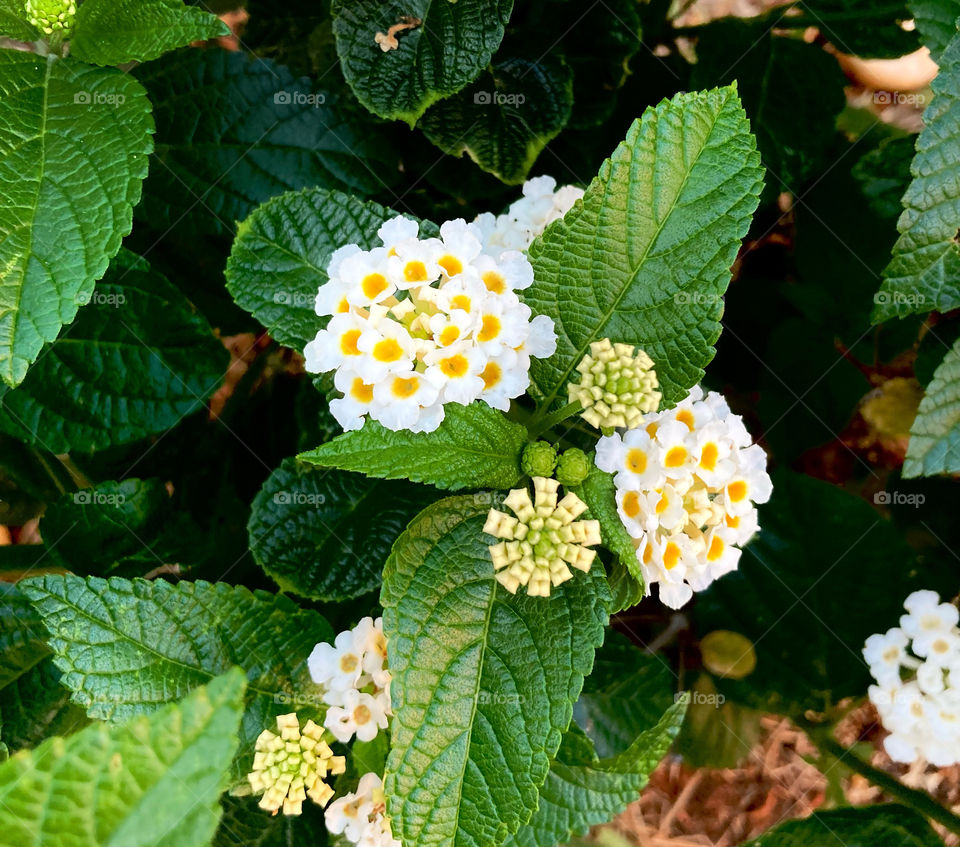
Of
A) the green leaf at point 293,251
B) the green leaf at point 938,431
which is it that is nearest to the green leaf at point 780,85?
the green leaf at point 938,431

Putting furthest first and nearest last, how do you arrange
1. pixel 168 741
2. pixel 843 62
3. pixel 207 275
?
pixel 843 62, pixel 207 275, pixel 168 741

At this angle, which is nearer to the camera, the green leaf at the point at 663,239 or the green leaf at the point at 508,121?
the green leaf at the point at 663,239

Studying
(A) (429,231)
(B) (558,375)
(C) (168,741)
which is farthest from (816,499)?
(C) (168,741)

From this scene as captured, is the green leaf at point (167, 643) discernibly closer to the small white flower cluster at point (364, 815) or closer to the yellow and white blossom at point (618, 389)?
the small white flower cluster at point (364, 815)

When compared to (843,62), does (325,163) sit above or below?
above

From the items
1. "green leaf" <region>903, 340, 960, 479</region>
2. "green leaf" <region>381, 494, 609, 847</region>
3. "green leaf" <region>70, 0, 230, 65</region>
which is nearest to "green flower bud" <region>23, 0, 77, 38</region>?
"green leaf" <region>70, 0, 230, 65</region>

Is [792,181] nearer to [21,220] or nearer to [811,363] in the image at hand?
[811,363]

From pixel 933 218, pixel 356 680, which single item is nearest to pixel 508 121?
pixel 933 218
